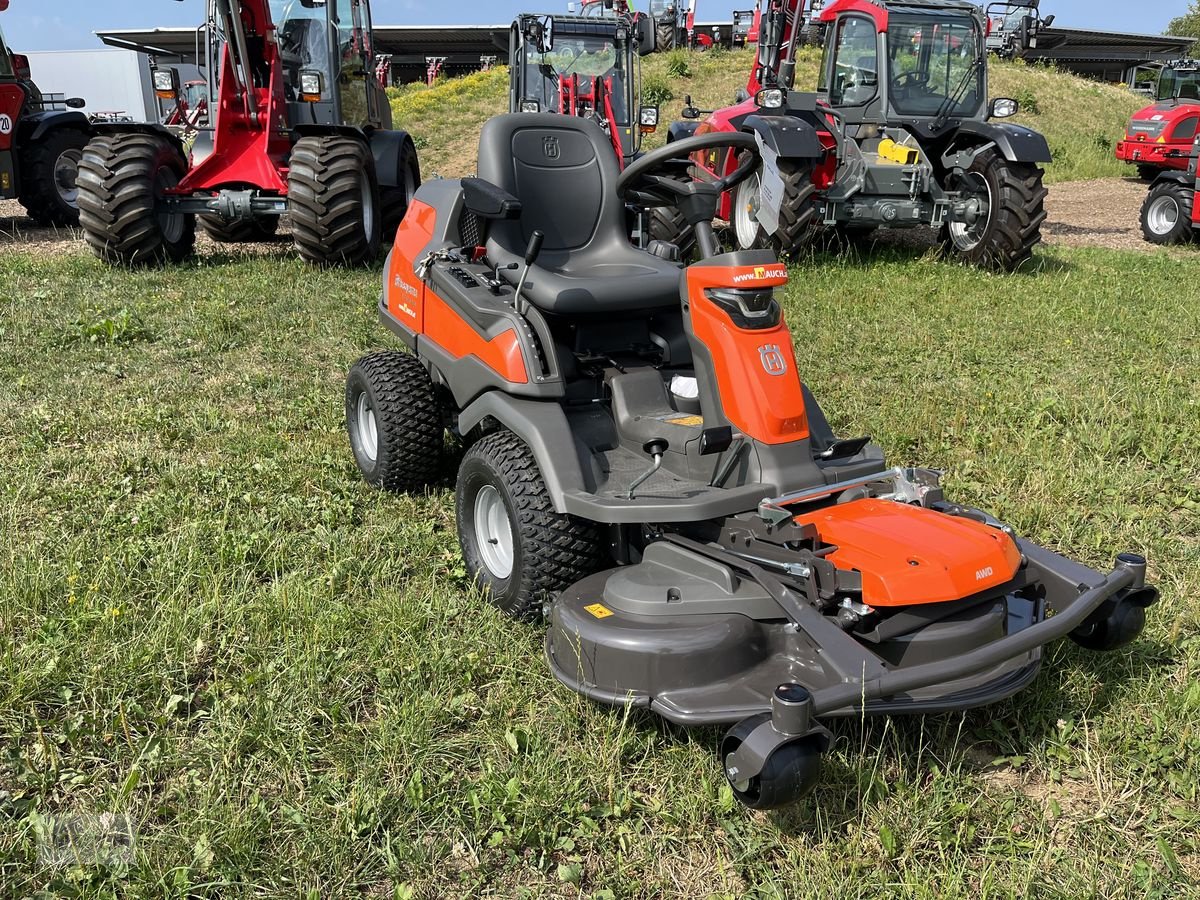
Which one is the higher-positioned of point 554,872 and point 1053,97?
point 1053,97

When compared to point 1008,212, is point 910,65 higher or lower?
higher

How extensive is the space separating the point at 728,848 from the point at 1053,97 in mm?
24501

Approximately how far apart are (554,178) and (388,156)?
16.7ft

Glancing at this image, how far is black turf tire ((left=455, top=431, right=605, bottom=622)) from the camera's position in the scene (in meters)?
2.87

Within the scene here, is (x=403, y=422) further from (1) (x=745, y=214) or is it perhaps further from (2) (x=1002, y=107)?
(2) (x=1002, y=107)

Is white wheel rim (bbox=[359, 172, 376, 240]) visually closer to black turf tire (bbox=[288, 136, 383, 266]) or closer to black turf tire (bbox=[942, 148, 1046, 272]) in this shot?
black turf tire (bbox=[288, 136, 383, 266])

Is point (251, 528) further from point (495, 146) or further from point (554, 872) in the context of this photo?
point (554, 872)

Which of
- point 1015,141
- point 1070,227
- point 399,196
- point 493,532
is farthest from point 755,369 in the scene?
point 1070,227

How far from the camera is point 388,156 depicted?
8.59 meters

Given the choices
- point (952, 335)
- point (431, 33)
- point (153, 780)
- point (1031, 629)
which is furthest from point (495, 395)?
point (431, 33)

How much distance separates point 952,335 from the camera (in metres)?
6.20

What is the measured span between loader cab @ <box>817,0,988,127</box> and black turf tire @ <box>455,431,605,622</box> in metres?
6.78

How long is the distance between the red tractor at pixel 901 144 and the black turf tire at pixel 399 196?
7.84 feet

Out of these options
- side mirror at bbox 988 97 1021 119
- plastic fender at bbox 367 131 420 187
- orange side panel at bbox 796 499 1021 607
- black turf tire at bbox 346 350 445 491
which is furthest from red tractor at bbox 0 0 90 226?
orange side panel at bbox 796 499 1021 607
